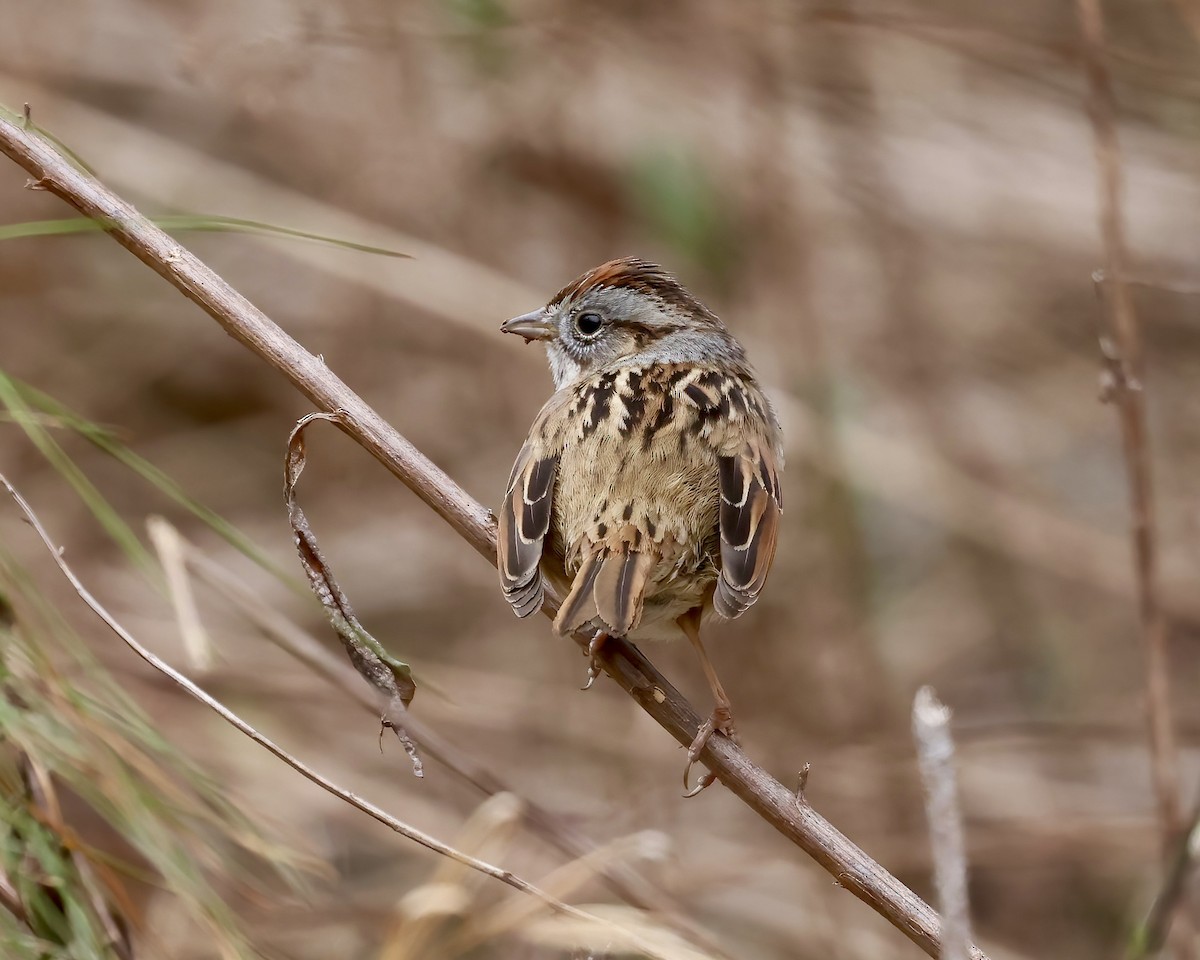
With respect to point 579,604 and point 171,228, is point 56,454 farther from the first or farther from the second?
point 579,604

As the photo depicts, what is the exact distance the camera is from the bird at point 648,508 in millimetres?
2885

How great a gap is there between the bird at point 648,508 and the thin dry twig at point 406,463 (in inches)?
4.1

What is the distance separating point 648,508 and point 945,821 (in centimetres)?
145

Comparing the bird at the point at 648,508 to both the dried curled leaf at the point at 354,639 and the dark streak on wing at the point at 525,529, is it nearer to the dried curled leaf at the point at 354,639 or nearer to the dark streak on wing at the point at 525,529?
the dark streak on wing at the point at 525,529

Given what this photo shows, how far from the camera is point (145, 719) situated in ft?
8.21

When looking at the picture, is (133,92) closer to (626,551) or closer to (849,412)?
(849,412)

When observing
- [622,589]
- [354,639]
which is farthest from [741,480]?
[354,639]

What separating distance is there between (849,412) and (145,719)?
3857 millimetres

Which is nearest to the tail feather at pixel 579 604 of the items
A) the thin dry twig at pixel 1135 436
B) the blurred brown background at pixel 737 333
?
the thin dry twig at pixel 1135 436

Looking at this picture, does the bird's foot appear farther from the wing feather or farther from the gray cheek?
the gray cheek

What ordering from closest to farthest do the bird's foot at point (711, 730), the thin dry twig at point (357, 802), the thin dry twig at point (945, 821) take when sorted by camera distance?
the thin dry twig at point (945, 821), the thin dry twig at point (357, 802), the bird's foot at point (711, 730)

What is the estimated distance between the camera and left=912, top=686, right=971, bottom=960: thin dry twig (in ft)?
5.47

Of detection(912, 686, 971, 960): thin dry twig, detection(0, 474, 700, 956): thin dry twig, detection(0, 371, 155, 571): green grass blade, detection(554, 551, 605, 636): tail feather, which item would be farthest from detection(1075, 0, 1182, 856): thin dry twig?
detection(0, 371, 155, 571): green grass blade

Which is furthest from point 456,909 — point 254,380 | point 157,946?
point 254,380
